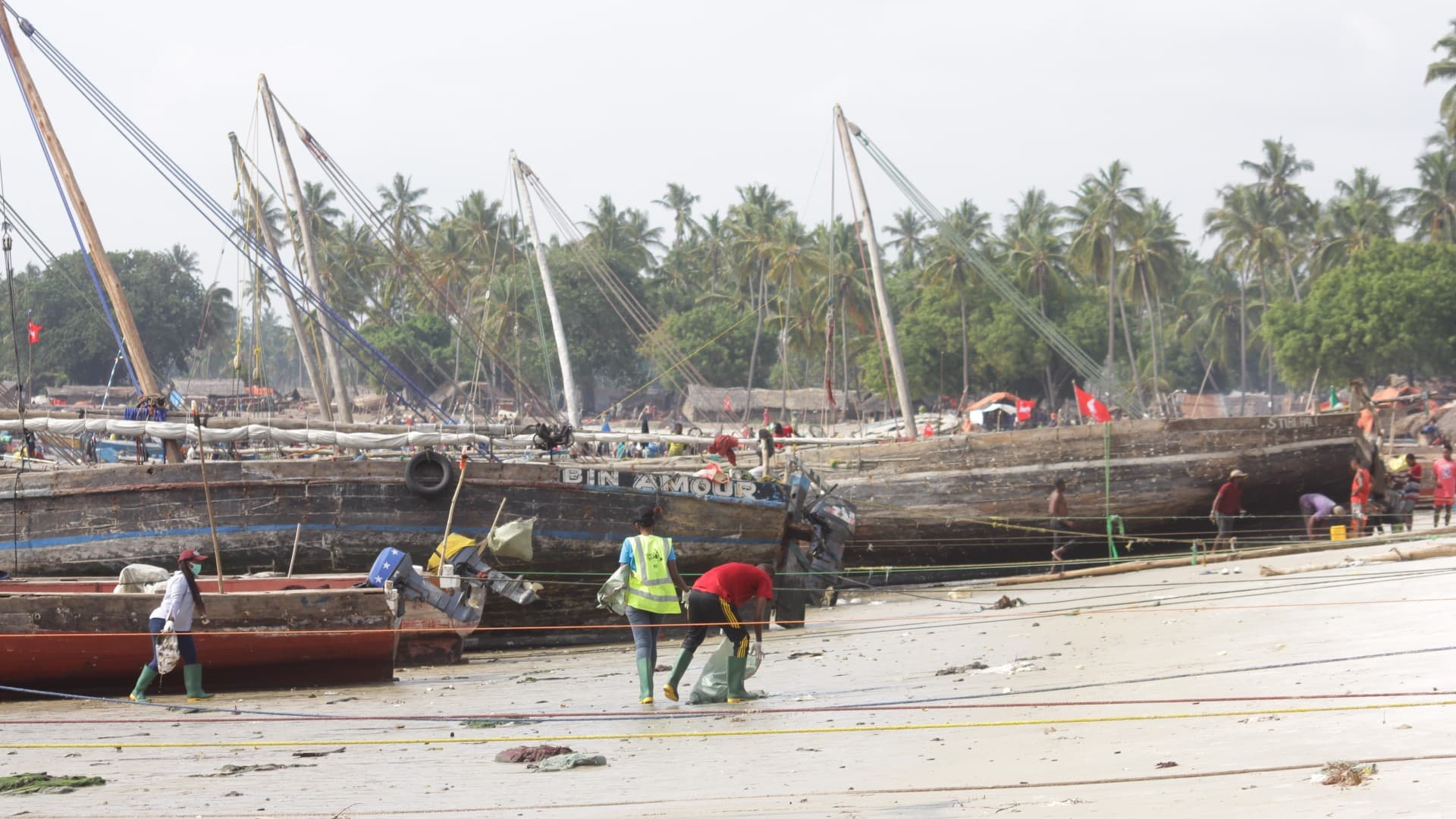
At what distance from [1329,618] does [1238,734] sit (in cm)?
442

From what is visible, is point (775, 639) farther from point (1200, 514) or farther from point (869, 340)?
point (869, 340)

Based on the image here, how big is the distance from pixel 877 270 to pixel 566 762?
62.0 feet

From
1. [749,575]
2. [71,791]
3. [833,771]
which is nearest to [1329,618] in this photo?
[749,575]

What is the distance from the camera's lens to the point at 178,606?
11117 mm

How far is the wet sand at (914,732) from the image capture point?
217 inches

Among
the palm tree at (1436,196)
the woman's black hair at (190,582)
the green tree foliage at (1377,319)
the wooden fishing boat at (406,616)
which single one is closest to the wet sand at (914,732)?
the wooden fishing boat at (406,616)

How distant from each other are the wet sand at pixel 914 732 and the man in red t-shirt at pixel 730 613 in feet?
0.97

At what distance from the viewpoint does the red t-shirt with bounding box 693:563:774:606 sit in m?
9.62

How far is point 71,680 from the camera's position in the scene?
38.9 ft

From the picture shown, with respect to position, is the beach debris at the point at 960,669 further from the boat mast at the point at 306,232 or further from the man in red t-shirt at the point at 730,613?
the boat mast at the point at 306,232

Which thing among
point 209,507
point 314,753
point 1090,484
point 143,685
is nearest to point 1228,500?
point 1090,484

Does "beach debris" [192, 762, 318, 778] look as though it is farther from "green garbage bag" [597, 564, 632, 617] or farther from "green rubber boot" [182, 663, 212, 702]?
"green rubber boot" [182, 663, 212, 702]

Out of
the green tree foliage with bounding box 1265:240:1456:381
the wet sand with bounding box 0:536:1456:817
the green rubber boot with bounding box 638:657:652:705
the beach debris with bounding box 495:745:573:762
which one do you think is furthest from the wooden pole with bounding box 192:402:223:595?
the green tree foliage with bounding box 1265:240:1456:381

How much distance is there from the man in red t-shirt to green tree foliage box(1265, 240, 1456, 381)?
48883mm
